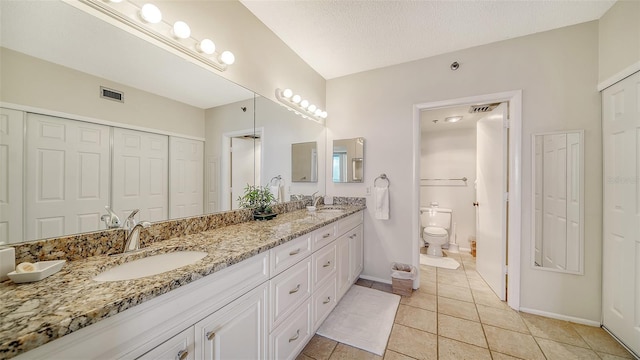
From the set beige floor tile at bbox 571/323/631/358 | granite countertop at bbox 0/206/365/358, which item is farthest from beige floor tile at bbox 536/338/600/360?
granite countertop at bbox 0/206/365/358

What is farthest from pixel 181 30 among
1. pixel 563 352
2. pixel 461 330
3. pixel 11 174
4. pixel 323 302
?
pixel 563 352

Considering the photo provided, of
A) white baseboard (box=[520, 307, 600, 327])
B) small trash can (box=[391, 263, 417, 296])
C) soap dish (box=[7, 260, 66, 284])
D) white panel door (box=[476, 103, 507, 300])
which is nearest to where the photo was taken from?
soap dish (box=[7, 260, 66, 284])

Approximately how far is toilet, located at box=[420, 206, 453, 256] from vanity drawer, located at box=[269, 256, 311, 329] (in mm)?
2529

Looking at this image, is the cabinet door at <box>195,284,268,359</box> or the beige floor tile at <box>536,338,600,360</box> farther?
the beige floor tile at <box>536,338,600,360</box>

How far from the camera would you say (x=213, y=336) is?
2.87ft

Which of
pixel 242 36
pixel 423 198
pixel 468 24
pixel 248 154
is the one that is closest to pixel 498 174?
pixel 468 24

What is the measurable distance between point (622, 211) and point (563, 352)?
3.59ft

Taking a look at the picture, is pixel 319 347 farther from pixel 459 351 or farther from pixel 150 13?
pixel 150 13

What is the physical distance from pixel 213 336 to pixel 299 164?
6.16ft

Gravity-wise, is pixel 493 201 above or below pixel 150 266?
above

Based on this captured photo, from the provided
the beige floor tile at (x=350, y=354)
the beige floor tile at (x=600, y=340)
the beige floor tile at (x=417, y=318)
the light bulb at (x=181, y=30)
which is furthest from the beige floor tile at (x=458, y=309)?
the light bulb at (x=181, y=30)

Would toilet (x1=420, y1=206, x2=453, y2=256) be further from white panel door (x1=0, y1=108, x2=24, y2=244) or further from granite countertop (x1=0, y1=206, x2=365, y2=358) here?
white panel door (x1=0, y1=108, x2=24, y2=244)

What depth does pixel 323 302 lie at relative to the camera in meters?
1.74

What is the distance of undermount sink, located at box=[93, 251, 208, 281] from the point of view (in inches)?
34.8
